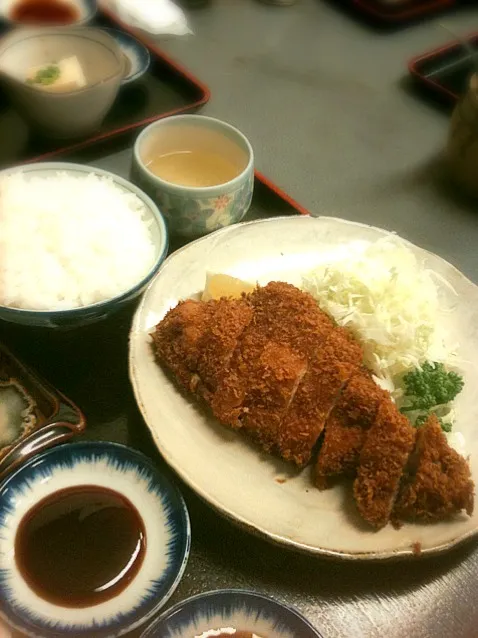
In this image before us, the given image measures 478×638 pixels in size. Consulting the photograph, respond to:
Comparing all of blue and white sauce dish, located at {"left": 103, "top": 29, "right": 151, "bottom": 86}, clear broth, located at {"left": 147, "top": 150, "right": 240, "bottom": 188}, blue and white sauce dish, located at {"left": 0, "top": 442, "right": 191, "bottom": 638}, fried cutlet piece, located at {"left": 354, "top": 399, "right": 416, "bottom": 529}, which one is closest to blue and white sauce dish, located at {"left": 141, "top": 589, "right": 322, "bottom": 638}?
blue and white sauce dish, located at {"left": 0, "top": 442, "right": 191, "bottom": 638}

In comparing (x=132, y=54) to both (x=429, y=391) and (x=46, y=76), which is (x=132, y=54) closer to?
(x=46, y=76)

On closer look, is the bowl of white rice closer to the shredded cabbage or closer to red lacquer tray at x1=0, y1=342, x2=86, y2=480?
red lacquer tray at x1=0, y1=342, x2=86, y2=480

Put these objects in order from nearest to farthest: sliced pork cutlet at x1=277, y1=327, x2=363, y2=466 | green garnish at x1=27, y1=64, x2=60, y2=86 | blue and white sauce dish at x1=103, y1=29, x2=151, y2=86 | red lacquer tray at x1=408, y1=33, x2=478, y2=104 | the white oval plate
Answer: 1. the white oval plate
2. sliced pork cutlet at x1=277, y1=327, x2=363, y2=466
3. green garnish at x1=27, y1=64, x2=60, y2=86
4. blue and white sauce dish at x1=103, y1=29, x2=151, y2=86
5. red lacquer tray at x1=408, y1=33, x2=478, y2=104

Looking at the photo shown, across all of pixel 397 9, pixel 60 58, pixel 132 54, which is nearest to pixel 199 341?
pixel 60 58

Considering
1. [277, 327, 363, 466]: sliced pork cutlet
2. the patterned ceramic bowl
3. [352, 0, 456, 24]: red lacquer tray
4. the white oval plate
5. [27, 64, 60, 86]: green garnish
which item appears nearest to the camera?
the white oval plate

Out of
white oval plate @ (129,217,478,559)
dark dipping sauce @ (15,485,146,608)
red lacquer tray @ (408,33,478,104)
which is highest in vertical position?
red lacquer tray @ (408,33,478,104)

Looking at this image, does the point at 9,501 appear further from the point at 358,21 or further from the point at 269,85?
the point at 358,21

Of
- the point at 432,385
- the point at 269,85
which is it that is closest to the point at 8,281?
the point at 432,385
